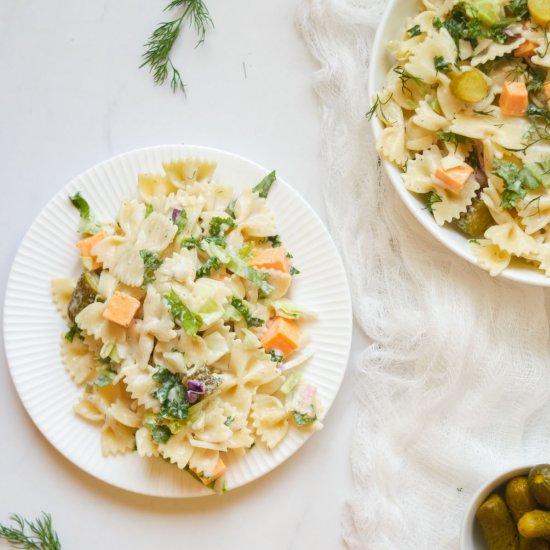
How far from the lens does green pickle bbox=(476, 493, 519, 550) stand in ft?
10.5

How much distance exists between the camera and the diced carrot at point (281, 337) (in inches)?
131

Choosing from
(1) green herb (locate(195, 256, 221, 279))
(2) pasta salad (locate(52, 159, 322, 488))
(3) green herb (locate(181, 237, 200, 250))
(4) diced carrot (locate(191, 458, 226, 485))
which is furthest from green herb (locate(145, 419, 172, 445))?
(3) green herb (locate(181, 237, 200, 250))

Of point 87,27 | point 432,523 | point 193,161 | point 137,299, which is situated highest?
point 87,27

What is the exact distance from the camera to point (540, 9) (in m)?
3.26

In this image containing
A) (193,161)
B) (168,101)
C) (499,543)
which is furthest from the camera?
(168,101)

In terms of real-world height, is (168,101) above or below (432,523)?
above

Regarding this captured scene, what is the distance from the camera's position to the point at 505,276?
3.33m

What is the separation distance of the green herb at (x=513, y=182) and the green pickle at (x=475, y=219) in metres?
0.11

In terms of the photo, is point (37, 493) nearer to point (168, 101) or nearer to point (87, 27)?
point (168, 101)

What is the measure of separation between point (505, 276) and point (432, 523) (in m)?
1.25

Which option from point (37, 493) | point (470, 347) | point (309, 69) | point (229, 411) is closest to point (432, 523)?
point (470, 347)

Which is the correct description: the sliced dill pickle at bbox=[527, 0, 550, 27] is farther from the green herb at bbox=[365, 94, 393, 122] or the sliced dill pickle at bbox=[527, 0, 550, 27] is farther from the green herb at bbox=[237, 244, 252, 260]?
the green herb at bbox=[237, 244, 252, 260]

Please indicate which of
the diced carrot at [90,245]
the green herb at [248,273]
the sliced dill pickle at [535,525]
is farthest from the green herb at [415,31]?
the sliced dill pickle at [535,525]

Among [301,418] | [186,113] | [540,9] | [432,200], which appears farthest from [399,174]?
[301,418]
